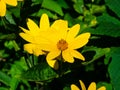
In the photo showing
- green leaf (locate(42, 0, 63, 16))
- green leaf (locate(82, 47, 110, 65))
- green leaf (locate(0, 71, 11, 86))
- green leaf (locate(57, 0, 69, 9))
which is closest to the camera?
green leaf (locate(82, 47, 110, 65))

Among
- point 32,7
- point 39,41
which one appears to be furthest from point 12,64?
point 39,41

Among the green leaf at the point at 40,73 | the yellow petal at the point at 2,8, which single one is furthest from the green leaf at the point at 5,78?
the yellow petal at the point at 2,8

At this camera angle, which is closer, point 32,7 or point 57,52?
point 57,52

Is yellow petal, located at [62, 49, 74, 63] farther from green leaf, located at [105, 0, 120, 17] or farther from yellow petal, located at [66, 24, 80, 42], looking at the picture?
green leaf, located at [105, 0, 120, 17]

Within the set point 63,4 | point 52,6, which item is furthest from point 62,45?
point 63,4

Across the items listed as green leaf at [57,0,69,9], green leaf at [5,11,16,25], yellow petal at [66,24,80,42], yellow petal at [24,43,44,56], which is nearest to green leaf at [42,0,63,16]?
green leaf at [57,0,69,9]

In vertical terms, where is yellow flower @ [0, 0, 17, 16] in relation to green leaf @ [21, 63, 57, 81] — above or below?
above

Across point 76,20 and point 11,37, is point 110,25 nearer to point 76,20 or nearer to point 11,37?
point 76,20

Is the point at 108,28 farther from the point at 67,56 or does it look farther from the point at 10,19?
the point at 10,19
